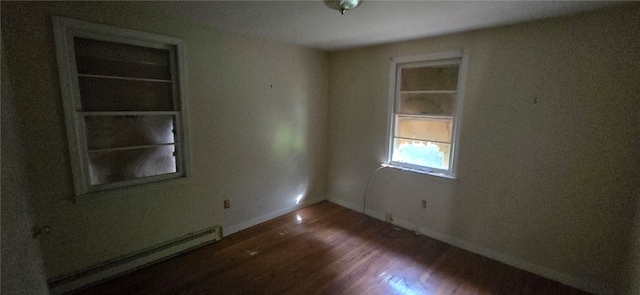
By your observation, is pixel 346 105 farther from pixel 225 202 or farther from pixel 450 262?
pixel 450 262

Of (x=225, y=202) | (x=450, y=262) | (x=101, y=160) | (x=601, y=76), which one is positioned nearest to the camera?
(x=601, y=76)

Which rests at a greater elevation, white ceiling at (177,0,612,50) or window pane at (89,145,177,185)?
white ceiling at (177,0,612,50)

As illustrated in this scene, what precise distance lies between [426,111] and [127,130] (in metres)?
3.02

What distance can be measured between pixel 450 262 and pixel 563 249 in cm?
90

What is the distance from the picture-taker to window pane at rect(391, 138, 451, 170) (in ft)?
9.72

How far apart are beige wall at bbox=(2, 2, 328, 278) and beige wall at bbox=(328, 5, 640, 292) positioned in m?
1.44

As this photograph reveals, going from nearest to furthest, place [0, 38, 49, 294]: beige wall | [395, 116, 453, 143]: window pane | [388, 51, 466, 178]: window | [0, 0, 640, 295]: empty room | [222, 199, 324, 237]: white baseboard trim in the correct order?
[0, 38, 49, 294]: beige wall, [0, 0, 640, 295]: empty room, [388, 51, 466, 178]: window, [395, 116, 453, 143]: window pane, [222, 199, 324, 237]: white baseboard trim

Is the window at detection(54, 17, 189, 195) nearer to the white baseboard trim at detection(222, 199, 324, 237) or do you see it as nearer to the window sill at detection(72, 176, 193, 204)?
the window sill at detection(72, 176, 193, 204)

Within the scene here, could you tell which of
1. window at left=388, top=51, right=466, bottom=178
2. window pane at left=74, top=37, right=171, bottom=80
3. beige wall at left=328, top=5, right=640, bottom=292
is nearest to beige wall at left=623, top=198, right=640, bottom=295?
→ beige wall at left=328, top=5, right=640, bottom=292

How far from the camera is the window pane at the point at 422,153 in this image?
2963 millimetres

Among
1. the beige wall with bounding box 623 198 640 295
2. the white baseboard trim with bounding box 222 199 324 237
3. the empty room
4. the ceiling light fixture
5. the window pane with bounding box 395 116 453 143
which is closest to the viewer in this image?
the beige wall with bounding box 623 198 640 295

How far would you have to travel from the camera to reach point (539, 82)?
2248 millimetres

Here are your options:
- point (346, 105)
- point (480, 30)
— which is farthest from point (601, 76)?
point (346, 105)

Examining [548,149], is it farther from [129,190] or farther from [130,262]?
[130,262]
